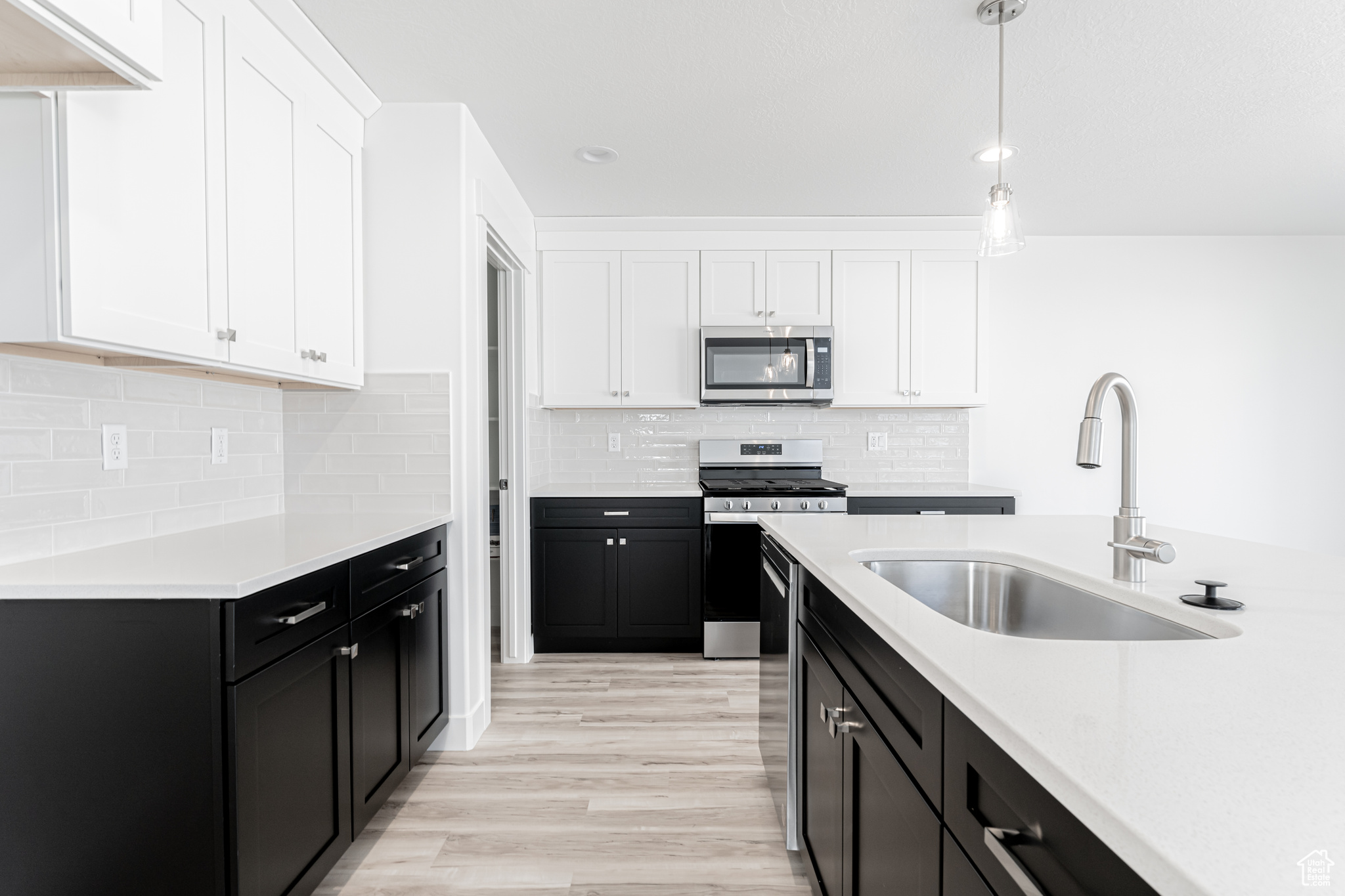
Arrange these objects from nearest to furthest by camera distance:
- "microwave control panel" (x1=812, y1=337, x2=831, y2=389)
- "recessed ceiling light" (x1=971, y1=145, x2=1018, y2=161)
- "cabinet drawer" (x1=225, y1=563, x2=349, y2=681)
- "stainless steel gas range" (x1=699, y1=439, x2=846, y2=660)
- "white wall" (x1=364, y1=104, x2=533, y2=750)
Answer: "cabinet drawer" (x1=225, y1=563, x2=349, y2=681) < "white wall" (x1=364, y1=104, x2=533, y2=750) < "recessed ceiling light" (x1=971, y1=145, x2=1018, y2=161) < "stainless steel gas range" (x1=699, y1=439, x2=846, y2=660) < "microwave control panel" (x1=812, y1=337, x2=831, y2=389)

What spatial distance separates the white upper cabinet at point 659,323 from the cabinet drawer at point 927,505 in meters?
1.13

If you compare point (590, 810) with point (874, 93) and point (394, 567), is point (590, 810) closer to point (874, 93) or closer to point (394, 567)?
point (394, 567)

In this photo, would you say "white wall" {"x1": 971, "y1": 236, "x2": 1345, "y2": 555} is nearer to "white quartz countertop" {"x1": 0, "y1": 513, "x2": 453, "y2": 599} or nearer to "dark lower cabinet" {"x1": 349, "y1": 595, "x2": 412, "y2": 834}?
"dark lower cabinet" {"x1": 349, "y1": 595, "x2": 412, "y2": 834}

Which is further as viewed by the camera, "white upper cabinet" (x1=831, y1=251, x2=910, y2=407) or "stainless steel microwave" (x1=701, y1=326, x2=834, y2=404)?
"white upper cabinet" (x1=831, y1=251, x2=910, y2=407)

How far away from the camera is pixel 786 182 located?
328 centimetres

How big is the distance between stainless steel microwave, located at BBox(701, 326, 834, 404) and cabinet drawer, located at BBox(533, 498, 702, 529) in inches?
27.3

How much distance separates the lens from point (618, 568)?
354 centimetres

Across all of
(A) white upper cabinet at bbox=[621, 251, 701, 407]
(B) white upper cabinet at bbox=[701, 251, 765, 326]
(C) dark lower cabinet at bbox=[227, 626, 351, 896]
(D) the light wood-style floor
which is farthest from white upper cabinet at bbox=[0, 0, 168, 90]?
(B) white upper cabinet at bbox=[701, 251, 765, 326]

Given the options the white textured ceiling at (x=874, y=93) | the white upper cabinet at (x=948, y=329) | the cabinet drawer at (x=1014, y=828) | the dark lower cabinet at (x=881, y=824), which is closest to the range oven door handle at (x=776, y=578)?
the dark lower cabinet at (x=881, y=824)

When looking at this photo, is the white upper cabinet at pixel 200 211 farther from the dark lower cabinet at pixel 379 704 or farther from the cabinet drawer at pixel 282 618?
the dark lower cabinet at pixel 379 704

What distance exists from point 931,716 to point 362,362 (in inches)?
91.8

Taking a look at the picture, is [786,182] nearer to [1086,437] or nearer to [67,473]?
[1086,437]

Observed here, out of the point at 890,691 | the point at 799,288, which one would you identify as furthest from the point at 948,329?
the point at 890,691

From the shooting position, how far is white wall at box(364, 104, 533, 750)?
98.6 inches
